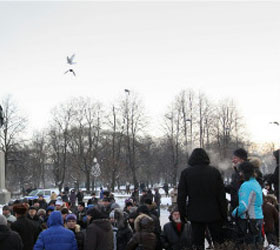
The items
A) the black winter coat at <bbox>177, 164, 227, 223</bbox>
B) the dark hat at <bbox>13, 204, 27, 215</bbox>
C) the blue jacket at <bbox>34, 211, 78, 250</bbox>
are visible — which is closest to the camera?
the black winter coat at <bbox>177, 164, 227, 223</bbox>

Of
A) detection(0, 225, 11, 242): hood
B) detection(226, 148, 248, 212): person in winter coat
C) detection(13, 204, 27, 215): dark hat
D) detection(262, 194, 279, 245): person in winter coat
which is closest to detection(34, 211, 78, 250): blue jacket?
detection(0, 225, 11, 242): hood

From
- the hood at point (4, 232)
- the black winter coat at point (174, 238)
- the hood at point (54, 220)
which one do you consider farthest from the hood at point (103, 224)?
the hood at point (4, 232)

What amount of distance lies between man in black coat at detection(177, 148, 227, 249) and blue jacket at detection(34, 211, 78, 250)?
168 cm

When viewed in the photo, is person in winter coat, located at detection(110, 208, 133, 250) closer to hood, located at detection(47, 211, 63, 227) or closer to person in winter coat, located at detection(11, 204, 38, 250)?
person in winter coat, located at detection(11, 204, 38, 250)

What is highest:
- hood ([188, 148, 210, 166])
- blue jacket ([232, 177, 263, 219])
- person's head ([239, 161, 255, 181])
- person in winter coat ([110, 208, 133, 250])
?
hood ([188, 148, 210, 166])

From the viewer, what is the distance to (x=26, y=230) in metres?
6.93

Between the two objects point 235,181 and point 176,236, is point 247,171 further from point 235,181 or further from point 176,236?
point 176,236

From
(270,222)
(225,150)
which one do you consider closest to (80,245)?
(270,222)

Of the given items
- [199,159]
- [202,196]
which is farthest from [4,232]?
[199,159]

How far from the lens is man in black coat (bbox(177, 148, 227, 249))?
546 centimetres

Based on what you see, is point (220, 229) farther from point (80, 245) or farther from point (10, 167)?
point (10, 167)

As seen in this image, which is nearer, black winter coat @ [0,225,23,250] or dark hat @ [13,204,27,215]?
black winter coat @ [0,225,23,250]

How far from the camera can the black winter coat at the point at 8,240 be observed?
17.9 ft

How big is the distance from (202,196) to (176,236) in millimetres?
1487
